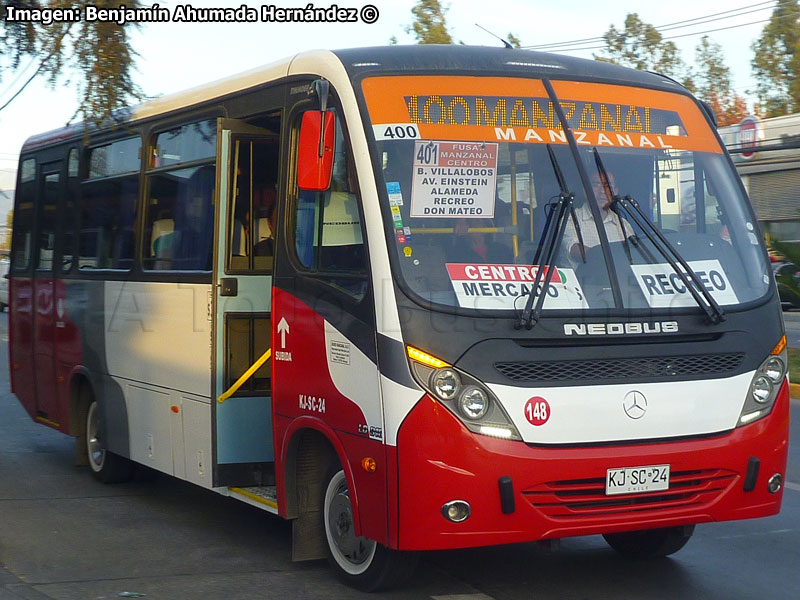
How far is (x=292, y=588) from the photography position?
5.93 m

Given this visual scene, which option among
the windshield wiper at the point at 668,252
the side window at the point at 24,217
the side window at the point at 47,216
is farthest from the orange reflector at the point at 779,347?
the side window at the point at 24,217

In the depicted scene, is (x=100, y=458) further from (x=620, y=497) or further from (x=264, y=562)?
(x=620, y=497)

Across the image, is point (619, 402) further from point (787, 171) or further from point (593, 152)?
point (787, 171)

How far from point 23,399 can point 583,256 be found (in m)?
6.98

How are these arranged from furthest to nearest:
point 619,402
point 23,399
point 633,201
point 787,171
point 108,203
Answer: point 787,171 < point 23,399 < point 108,203 < point 633,201 < point 619,402

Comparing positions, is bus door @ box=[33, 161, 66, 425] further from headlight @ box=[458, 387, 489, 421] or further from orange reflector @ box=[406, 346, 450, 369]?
headlight @ box=[458, 387, 489, 421]

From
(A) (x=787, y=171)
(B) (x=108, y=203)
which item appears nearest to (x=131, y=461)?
(B) (x=108, y=203)

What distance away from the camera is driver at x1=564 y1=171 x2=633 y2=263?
5.61m

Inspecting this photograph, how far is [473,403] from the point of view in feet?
16.9

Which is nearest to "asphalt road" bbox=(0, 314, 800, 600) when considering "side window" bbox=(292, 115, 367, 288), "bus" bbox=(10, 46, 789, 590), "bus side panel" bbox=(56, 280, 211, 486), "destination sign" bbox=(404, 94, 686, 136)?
"bus" bbox=(10, 46, 789, 590)

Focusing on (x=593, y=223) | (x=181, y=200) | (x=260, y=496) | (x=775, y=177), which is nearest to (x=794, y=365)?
(x=181, y=200)

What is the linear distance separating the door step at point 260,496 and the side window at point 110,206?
224 cm

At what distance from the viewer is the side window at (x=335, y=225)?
565 centimetres

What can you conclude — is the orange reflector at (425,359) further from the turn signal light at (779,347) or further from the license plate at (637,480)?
the turn signal light at (779,347)
